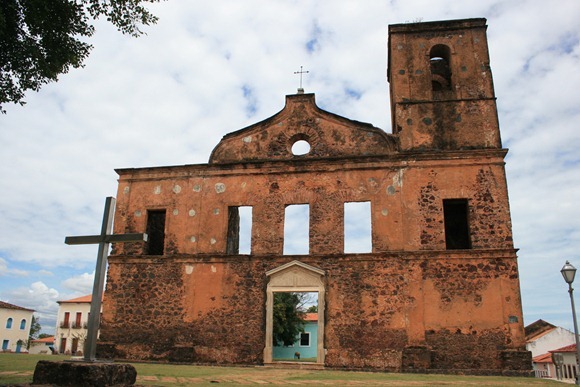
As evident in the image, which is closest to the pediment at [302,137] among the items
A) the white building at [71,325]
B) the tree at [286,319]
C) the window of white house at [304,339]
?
the tree at [286,319]

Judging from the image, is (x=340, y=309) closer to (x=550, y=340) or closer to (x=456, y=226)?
(x=456, y=226)

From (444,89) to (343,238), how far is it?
648 centimetres

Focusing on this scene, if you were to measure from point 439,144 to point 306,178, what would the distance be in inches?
168

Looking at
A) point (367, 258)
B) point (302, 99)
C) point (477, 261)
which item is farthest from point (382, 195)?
point (302, 99)

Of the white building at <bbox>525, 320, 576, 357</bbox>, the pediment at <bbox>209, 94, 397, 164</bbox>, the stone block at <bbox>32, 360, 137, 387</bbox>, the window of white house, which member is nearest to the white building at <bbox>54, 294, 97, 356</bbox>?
the window of white house

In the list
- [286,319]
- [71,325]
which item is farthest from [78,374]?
[71,325]

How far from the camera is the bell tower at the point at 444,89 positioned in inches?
591

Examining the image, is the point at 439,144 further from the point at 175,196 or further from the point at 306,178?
the point at 175,196

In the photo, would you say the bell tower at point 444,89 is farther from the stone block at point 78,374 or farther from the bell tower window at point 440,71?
the stone block at point 78,374

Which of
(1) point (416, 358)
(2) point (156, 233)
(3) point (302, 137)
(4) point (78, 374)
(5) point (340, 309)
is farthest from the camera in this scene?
(2) point (156, 233)

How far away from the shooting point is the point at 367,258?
1407 centimetres

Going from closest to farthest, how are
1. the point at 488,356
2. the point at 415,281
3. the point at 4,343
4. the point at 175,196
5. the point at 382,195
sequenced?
1. the point at 488,356
2. the point at 415,281
3. the point at 382,195
4. the point at 175,196
5. the point at 4,343

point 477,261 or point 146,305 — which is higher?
point 477,261

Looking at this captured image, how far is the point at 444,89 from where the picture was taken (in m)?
16.5
